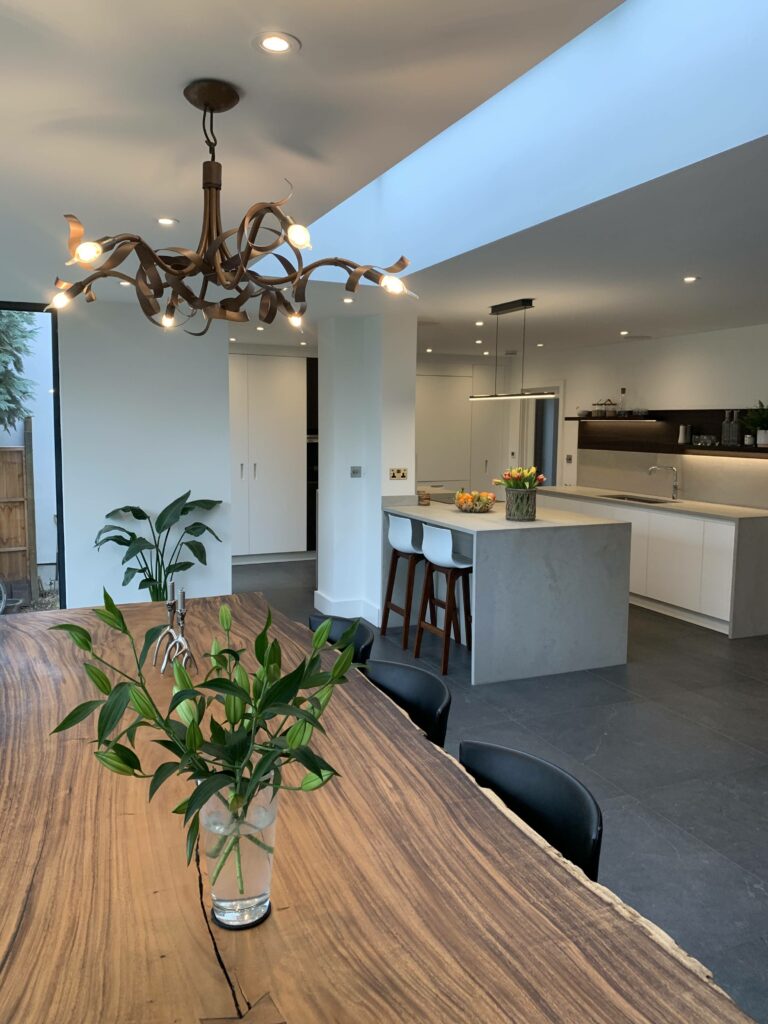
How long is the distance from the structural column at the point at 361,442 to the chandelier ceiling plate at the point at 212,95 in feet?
12.4

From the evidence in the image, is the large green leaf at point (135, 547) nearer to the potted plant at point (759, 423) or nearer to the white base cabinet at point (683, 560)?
the white base cabinet at point (683, 560)

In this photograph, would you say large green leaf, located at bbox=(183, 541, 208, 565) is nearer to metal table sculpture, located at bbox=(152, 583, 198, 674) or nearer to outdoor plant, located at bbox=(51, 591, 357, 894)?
metal table sculpture, located at bbox=(152, 583, 198, 674)

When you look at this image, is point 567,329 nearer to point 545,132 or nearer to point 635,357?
point 635,357

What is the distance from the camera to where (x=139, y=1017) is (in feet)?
3.15

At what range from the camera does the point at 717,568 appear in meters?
5.71

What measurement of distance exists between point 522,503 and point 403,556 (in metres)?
1.06

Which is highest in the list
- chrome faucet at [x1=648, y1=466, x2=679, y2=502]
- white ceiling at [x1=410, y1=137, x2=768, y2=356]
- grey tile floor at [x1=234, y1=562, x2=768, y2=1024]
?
white ceiling at [x1=410, y1=137, x2=768, y2=356]

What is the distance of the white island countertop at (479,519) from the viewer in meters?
4.70

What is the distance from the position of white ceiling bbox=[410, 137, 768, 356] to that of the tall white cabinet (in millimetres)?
1772

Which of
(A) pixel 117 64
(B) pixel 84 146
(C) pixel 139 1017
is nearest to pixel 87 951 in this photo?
(C) pixel 139 1017

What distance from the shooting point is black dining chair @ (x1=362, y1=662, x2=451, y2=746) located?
2.16 metres

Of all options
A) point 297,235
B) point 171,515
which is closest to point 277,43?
point 297,235

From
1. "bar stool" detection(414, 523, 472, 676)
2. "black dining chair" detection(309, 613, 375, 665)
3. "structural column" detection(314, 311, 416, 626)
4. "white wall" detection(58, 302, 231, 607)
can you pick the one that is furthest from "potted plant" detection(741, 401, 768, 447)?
"black dining chair" detection(309, 613, 375, 665)

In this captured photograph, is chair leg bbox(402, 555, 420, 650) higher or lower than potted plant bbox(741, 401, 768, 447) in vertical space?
lower
